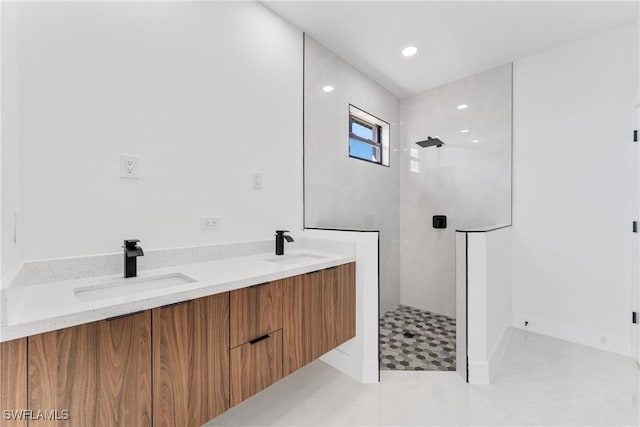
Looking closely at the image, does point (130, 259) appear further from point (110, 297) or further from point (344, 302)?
point (344, 302)

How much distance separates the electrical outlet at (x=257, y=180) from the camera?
6.77 feet

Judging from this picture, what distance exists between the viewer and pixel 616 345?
8.06ft

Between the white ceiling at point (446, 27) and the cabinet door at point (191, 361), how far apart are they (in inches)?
88.0

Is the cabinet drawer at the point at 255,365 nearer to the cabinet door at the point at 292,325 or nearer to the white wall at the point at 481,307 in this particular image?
the cabinet door at the point at 292,325

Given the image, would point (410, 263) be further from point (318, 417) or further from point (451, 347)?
point (318, 417)

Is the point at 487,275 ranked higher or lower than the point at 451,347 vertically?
higher

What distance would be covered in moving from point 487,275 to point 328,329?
4.14 ft

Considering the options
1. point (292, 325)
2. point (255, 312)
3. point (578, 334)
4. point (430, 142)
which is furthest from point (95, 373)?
point (578, 334)

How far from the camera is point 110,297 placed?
47.1 inches

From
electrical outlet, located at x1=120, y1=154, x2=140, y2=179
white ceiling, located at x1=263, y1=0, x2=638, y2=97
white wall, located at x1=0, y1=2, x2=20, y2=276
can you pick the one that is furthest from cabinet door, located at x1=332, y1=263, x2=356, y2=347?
white ceiling, located at x1=263, y1=0, x2=638, y2=97

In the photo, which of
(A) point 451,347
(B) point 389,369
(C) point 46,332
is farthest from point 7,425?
(A) point 451,347

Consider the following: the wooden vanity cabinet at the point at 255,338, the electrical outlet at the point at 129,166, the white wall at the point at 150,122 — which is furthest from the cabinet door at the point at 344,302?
the electrical outlet at the point at 129,166

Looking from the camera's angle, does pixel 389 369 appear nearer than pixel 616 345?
Yes

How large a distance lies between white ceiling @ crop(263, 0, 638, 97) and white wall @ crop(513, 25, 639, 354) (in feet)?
Result: 0.90
